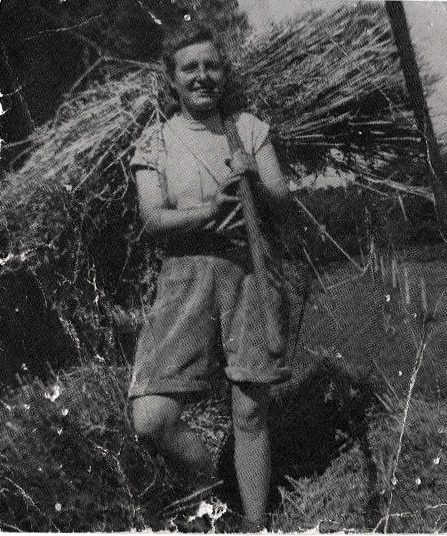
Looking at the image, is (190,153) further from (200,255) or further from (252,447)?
(252,447)

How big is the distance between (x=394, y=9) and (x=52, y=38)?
2.21 ft

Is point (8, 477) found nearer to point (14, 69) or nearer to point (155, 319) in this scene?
point (155, 319)

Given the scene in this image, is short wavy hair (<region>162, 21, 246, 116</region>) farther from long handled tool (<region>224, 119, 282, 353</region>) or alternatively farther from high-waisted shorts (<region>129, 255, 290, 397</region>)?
high-waisted shorts (<region>129, 255, 290, 397</region>)

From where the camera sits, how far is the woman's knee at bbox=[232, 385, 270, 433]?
3.96 feet

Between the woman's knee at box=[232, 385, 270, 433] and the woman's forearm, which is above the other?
the woman's forearm

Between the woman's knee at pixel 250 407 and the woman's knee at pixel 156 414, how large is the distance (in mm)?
109

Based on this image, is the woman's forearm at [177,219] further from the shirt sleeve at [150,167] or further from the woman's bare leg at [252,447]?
the woman's bare leg at [252,447]

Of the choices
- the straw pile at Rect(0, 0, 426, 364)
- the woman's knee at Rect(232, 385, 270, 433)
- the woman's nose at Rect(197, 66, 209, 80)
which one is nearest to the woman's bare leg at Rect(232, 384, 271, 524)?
the woman's knee at Rect(232, 385, 270, 433)

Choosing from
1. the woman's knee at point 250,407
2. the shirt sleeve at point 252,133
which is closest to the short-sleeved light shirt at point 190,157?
the shirt sleeve at point 252,133

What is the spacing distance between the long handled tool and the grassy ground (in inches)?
2.4

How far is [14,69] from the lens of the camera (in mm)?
1312

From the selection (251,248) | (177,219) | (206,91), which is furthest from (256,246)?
(206,91)

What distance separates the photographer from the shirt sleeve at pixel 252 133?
1188 millimetres

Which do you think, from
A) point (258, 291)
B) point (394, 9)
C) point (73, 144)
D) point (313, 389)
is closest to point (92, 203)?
point (73, 144)
